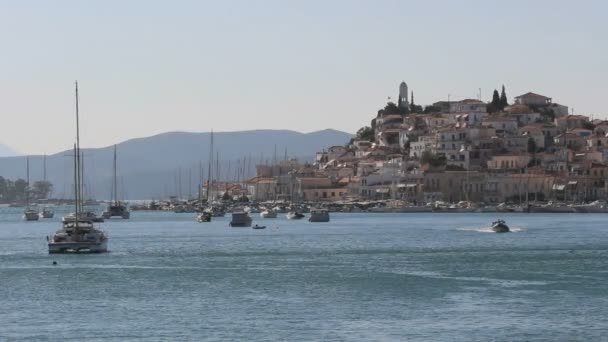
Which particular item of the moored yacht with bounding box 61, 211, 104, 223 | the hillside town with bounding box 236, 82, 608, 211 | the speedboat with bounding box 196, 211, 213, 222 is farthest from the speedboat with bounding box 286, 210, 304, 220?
A: the hillside town with bounding box 236, 82, 608, 211

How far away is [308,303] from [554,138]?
13162 centimetres

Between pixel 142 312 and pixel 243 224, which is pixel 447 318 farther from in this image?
pixel 243 224

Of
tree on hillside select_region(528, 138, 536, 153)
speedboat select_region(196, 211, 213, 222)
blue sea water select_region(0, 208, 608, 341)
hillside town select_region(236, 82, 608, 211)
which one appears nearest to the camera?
blue sea water select_region(0, 208, 608, 341)

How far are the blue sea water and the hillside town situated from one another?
3318 inches

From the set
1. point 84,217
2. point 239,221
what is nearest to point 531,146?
point 239,221

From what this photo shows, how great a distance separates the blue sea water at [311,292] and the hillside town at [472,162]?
84288 mm

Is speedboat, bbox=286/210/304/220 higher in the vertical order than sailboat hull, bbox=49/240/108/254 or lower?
higher

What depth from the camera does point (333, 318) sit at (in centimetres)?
3472

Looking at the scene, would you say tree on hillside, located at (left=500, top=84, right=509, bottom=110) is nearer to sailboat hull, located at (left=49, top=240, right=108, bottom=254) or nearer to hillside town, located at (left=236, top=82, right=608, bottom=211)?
hillside town, located at (left=236, top=82, right=608, bottom=211)

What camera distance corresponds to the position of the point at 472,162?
6452 inches

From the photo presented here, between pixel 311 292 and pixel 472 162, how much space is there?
407 ft

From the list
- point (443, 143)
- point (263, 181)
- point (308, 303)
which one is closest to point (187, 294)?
point (308, 303)

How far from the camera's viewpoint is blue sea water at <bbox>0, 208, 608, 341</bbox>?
32.6 m

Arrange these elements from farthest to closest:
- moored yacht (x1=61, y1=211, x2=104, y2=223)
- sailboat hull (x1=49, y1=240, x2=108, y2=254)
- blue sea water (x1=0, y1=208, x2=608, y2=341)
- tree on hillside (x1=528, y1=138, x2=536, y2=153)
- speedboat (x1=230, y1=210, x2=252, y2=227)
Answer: tree on hillside (x1=528, y1=138, x2=536, y2=153) < speedboat (x1=230, y1=210, x2=252, y2=227) < moored yacht (x1=61, y1=211, x2=104, y2=223) < sailboat hull (x1=49, y1=240, x2=108, y2=254) < blue sea water (x1=0, y1=208, x2=608, y2=341)
